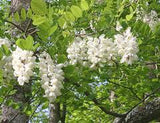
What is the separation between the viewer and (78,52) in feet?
6.05

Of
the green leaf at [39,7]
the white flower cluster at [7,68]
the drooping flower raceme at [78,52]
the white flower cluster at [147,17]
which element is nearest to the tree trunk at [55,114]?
the white flower cluster at [147,17]

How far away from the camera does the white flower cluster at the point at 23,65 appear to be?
4.87ft

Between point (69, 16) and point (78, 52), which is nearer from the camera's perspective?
point (69, 16)

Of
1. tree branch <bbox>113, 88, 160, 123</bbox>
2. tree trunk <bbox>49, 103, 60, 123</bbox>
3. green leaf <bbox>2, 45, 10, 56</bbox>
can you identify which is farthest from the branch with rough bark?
tree trunk <bbox>49, 103, 60, 123</bbox>

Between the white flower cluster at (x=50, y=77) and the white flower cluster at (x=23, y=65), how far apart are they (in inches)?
3.8

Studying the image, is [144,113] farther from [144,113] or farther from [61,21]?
[61,21]

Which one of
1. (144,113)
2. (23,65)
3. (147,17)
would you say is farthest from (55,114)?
(23,65)

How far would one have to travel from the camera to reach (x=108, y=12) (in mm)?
2051

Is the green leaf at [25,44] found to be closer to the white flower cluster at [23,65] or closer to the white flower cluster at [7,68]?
→ the white flower cluster at [23,65]

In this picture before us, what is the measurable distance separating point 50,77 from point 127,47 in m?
0.47

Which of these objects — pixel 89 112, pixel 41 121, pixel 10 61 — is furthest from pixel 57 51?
pixel 41 121

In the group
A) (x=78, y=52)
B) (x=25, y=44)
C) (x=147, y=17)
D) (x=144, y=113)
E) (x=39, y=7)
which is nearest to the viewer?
(x=25, y=44)

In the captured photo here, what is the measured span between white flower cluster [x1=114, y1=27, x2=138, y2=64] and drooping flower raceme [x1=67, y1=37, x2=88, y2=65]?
0.70 feet

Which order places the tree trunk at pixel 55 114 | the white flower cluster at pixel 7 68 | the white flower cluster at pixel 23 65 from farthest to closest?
the tree trunk at pixel 55 114 → the white flower cluster at pixel 7 68 → the white flower cluster at pixel 23 65
